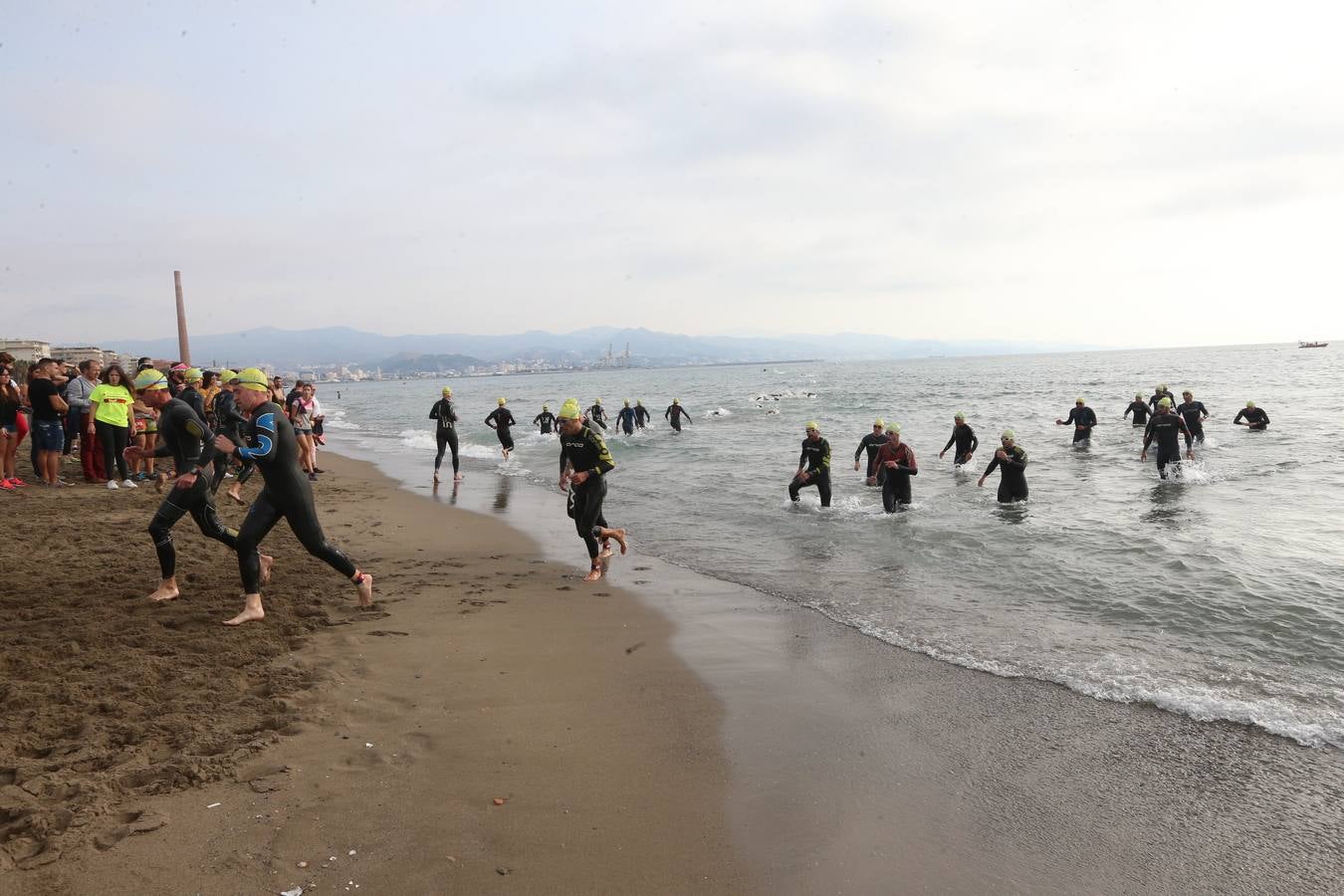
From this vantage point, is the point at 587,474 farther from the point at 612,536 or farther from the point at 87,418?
the point at 87,418

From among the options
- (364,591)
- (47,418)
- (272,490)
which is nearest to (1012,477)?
(364,591)

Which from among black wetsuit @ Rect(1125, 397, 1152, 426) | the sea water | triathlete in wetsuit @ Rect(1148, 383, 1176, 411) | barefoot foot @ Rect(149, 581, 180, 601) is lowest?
the sea water

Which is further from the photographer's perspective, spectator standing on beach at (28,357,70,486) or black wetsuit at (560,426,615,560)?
spectator standing on beach at (28,357,70,486)

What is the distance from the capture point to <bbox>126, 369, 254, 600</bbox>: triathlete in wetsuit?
5672 mm

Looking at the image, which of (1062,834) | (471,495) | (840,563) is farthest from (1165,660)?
(471,495)

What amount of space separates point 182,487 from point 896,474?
9519 mm

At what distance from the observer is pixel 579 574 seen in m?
8.13

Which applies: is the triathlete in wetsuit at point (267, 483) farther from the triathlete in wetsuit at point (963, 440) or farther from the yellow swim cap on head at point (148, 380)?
the triathlete in wetsuit at point (963, 440)

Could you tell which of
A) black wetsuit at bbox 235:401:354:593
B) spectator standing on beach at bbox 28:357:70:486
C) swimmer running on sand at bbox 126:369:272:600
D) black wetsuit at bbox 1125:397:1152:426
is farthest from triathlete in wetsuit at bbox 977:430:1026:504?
spectator standing on beach at bbox 28:357:70:486

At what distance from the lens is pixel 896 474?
11.7m

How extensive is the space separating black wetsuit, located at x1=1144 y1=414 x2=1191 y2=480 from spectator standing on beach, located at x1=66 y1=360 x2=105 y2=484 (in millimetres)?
18694

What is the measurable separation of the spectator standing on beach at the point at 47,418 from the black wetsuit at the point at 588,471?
710 centimetres

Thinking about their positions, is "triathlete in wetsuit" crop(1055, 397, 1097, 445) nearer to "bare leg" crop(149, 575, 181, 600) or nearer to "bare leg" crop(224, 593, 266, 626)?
"bare leg" crop(224, 593, 266, 626)

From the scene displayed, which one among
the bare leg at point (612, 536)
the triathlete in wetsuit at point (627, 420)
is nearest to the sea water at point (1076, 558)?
the bare leg at point (612, 536)
